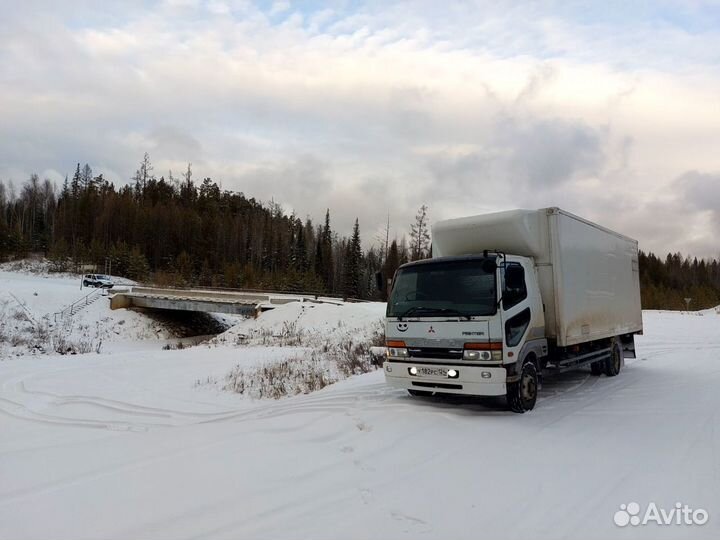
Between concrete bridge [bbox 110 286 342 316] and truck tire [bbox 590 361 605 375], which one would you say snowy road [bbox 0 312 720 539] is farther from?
concrete bridge [bbox 110 286 342 316]

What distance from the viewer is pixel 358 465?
522 centimetres

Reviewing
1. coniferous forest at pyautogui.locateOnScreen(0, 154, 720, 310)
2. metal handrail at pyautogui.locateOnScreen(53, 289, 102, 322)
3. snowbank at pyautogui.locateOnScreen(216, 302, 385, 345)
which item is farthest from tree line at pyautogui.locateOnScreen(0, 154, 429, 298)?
snowbank at pyautogui.locateOnScreen(216, 302, 385, 345)

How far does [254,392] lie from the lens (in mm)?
10883

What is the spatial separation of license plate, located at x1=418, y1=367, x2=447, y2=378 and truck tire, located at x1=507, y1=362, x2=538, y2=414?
1.10 m

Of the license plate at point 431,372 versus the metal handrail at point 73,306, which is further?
the metal handrail at point 73,306

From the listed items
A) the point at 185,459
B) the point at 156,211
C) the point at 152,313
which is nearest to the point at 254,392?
the point at 185,459

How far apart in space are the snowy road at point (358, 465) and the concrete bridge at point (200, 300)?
26446 mm

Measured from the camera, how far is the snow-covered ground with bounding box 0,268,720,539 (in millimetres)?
3904

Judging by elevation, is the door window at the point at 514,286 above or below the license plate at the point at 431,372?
above

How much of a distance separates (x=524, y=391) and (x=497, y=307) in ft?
5.31

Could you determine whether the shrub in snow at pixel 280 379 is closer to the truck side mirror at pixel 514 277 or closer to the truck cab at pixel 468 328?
the truck cab at pixel 468 328

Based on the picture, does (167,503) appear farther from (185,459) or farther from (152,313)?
(152,313)

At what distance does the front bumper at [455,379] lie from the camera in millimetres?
6957

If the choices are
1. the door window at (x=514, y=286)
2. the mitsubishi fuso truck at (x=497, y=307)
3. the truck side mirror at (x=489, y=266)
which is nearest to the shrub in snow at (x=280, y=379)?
the mitsubishi fuso truck at (x=497, y=307)
